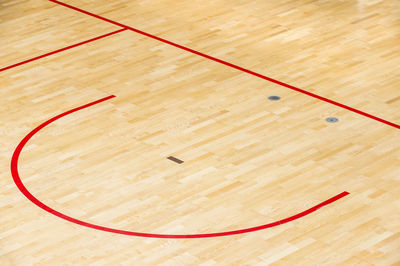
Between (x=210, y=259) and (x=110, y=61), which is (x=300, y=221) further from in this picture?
(x=110, y=61)

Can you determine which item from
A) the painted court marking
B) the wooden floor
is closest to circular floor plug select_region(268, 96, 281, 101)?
the wooden floor

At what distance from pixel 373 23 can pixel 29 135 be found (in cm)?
496

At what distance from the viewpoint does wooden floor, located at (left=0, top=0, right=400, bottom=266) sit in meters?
8.37

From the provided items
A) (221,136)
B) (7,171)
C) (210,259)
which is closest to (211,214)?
(210,259)

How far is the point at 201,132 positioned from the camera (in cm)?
1016

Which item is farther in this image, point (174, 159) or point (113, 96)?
point (113, 96)

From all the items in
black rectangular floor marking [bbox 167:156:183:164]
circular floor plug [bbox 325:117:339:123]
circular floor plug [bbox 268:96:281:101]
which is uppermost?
circular floor plug [bbox 268:96:281:101]

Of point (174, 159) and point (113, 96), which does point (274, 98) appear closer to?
point (174, 159)

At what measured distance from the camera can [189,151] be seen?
9.80 m

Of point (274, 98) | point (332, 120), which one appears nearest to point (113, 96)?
point (274, 98)

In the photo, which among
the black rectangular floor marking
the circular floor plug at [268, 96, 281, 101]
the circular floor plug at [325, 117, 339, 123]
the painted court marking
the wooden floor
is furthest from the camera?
the circular floor plug at [268, 96, 281, 101]

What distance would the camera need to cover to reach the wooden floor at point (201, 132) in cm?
837

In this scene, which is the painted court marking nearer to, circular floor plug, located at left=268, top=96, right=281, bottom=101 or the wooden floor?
the wooden floor

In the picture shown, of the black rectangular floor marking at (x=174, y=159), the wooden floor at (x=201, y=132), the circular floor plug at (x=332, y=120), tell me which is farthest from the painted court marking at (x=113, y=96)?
the black rectangular floor marking at (x=174, y=159)
